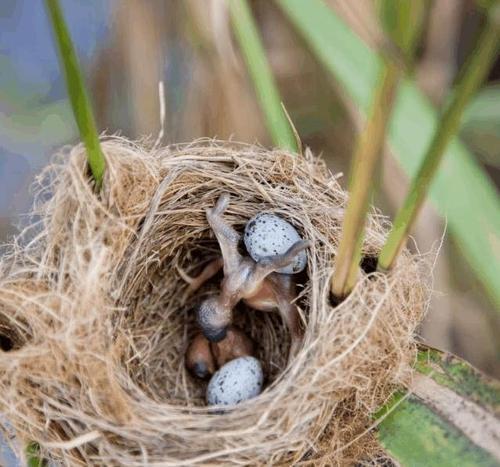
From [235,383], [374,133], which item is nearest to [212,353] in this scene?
[235,383]

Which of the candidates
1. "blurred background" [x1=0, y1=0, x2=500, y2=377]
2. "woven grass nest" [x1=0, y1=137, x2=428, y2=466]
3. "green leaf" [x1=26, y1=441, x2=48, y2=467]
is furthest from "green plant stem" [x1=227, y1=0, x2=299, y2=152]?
"green leaf" [x1=26, y1=441, x2=48, y2=467]

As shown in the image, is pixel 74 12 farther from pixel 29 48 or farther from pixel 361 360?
pixel 361 360

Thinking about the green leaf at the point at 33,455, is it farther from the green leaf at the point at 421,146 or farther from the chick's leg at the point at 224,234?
the green leaf at the point at 421,146

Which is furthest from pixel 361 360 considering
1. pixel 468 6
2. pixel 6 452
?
pixel 468 6

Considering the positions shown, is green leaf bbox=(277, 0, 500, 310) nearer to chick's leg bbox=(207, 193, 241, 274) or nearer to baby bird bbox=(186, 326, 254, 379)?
chick's leg bbox=(207, 193, 241, 274)

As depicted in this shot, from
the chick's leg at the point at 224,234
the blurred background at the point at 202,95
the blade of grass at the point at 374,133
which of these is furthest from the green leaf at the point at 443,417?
the blurred background at the point at 202,95
